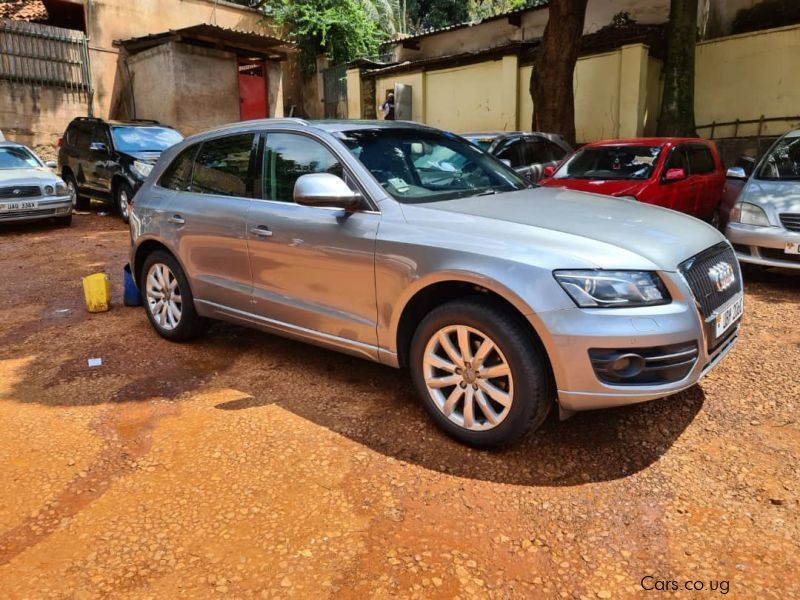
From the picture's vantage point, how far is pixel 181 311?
4801mm

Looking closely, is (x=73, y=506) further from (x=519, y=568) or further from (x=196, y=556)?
(x=519, y=568)

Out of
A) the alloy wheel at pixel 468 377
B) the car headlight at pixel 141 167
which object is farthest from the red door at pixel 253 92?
the alloy wheel at pixel 468 377

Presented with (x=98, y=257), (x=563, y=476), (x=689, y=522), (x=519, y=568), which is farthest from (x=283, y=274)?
(x=98, y=257)

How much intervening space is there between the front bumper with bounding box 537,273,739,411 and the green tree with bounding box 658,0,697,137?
11370mm

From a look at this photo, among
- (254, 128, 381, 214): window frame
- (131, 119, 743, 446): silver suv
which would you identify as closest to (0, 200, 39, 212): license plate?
(131, 119, 743, 446): silver suv

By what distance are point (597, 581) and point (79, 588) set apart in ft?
6.24

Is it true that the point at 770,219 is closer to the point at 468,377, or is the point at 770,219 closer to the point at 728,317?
the point at 728,317

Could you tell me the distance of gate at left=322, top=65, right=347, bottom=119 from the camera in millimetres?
20734

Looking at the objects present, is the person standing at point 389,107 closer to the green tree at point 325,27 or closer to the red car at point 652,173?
the green tree at point 325,27

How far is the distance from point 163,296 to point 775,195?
591 centimetres

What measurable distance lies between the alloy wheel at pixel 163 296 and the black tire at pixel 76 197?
28.9ft

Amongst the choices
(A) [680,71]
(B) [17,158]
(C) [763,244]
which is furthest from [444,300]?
(A) [680,71]

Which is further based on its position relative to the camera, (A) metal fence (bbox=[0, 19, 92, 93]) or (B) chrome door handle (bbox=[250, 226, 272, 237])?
(A) metal fence (bbox=[0, 19, 92, 93])

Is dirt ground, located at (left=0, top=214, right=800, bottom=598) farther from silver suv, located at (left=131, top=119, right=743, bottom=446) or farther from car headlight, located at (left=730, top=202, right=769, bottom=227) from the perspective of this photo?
car headlight, located at (left=730, top=202, right=769, bottom=227)
